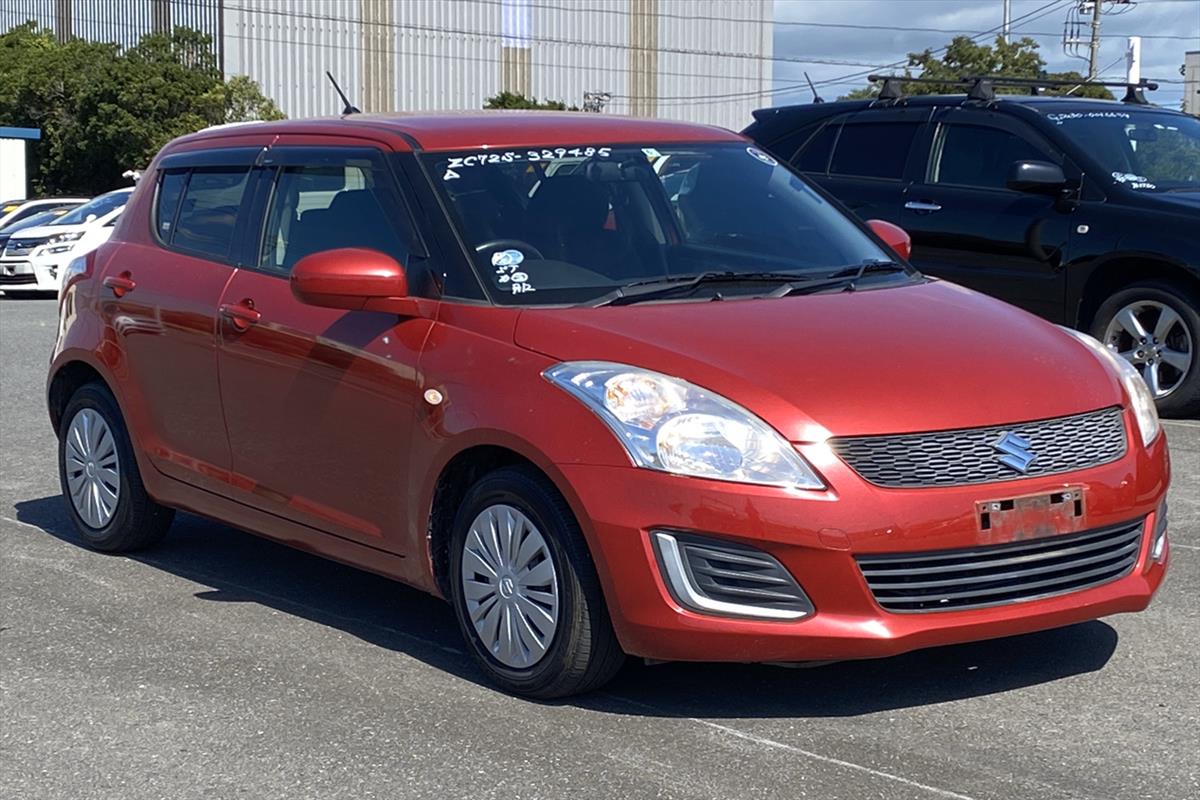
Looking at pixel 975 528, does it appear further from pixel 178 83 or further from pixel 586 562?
pixel 178 83

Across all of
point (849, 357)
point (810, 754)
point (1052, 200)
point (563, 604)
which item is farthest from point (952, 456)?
point (1052, 200)

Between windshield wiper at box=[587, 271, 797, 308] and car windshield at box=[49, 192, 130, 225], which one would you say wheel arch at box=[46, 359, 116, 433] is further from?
car windshield at box=[49, 192, 130, 225]

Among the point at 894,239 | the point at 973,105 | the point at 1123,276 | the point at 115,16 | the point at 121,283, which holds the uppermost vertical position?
the point at 115,16

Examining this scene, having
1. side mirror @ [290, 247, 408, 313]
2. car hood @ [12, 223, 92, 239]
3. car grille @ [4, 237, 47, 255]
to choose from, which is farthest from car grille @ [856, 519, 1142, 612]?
A: car grille @ [4, 237, 47, 255]

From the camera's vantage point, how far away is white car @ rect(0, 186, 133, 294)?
75.2 feet

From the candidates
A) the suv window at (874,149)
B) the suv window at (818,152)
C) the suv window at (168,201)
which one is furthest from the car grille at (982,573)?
the suv window at (818,152)

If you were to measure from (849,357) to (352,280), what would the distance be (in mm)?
1494

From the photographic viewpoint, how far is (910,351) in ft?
16.0

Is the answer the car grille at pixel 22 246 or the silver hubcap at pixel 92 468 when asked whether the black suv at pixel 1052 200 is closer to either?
the silver hubcap at pixel 92 468

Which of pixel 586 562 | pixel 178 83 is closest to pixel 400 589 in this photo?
pixel 586 562

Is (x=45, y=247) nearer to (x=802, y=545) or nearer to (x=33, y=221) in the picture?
(x=33, y=221)

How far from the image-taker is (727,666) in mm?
5340

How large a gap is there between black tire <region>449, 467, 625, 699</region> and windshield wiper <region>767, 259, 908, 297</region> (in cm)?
106

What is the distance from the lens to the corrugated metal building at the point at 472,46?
69438mm
